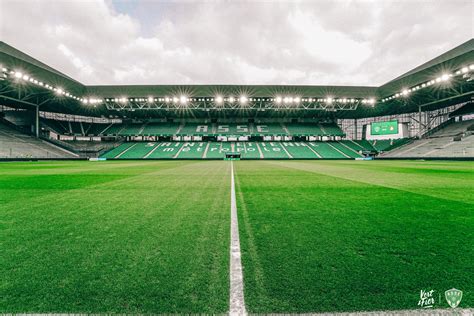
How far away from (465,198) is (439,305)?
576 cm

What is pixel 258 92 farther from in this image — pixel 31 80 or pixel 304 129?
pixel 31 80

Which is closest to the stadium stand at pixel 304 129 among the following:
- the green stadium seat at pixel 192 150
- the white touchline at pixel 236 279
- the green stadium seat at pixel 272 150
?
the green stadium seat at pixel 272 150

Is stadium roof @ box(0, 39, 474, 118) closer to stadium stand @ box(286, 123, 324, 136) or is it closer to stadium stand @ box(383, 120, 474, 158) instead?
stadium stand @ box(383, 120, 474, 158)

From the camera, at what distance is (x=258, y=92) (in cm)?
4112

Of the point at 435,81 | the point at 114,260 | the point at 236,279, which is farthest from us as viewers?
the point at 435,81

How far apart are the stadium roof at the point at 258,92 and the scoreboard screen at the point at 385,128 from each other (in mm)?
3390

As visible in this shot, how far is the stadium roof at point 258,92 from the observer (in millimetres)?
29812

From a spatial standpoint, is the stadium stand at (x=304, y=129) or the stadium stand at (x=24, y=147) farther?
the stadium stand at (x=304, y=129)

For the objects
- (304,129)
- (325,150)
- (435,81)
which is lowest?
(325,150)

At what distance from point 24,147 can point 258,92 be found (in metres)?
39.7

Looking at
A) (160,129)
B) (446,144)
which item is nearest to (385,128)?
(446,144)

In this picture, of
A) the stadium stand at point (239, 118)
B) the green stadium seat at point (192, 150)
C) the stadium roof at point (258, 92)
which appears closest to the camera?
the stadium roof at point (258, 92)

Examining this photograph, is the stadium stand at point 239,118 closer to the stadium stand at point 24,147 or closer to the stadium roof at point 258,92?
the stadium roof at point 258,92

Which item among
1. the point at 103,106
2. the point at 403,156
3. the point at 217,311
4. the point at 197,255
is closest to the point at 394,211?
the point at 197,255
